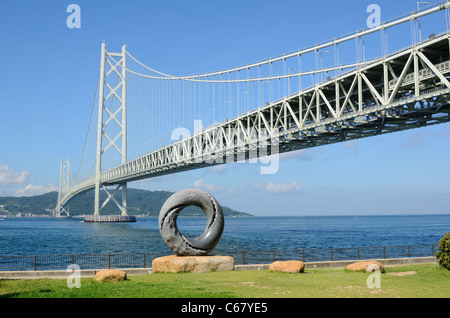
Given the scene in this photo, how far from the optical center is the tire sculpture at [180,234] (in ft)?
56.1

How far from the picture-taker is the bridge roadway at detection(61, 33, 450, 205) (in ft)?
76.0

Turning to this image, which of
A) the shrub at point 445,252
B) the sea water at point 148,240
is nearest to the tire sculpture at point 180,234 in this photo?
the shrub at point 445,252

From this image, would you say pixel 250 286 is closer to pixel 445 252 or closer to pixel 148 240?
pixel 445 252

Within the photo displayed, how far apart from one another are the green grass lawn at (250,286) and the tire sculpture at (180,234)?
1806 mm

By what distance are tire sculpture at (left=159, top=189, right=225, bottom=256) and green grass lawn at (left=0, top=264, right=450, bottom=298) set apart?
1806mm

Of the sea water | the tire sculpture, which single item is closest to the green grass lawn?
the tire sculpture

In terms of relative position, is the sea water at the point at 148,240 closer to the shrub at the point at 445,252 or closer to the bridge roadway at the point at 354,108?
the bridge roadway at the point at 354,108

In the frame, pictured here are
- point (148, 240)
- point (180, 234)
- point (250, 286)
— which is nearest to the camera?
point (250, 286)

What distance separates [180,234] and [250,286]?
18.0ft

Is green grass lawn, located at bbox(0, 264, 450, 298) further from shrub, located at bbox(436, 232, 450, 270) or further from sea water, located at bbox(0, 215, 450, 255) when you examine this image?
sea water, located at bbox(0, 215, 450, 255)

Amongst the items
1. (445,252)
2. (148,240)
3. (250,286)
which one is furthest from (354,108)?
(148,240)

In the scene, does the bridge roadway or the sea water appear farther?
the sea water

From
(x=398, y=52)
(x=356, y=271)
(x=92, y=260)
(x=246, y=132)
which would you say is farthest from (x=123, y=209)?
(x=356, y=271)

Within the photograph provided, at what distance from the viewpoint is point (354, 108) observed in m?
28.5
